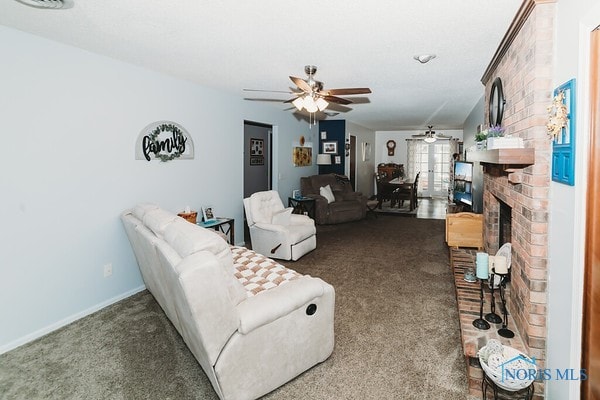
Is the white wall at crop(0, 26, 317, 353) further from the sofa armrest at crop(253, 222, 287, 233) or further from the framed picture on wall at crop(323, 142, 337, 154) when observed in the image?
the framed picture on wall at crop(323, 142, 337, 154)

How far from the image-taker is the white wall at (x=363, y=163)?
28.3 feet

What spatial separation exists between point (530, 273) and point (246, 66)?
9.66ft

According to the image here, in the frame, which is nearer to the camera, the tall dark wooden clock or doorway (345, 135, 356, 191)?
doorway (345, 135, 356, 191)

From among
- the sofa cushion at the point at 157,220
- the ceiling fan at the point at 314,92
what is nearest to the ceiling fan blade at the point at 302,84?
the ceiling fan at the point at 314,92

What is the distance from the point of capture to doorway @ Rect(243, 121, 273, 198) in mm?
6961

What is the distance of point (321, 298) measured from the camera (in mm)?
2143

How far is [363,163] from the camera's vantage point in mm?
9961

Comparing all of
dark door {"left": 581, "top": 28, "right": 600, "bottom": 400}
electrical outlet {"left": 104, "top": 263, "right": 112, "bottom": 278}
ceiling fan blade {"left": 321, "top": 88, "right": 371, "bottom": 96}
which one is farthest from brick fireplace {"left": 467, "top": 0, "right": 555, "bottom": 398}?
electrical outlet {"left": 104, "top": 263, "right": 112, "bottom": 278}

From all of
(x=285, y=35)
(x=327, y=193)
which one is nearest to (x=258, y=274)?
(x=285, y=35)

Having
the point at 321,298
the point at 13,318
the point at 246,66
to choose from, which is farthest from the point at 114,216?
the point at 321,298

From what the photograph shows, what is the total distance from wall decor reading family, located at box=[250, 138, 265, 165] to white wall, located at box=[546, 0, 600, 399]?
5843 millimetres

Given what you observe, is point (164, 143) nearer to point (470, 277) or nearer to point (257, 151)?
point (470, 277)

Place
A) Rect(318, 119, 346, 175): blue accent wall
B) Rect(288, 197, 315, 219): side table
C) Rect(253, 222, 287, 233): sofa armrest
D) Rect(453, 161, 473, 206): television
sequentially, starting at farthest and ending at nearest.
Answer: Rect(318, 119, 346, 175): blue accent wall → Rect(288, 197, 315, 219): side table → Rect(453, 161, 473, 206): television → Rect(253, 222, 287, 233): sofa armrest

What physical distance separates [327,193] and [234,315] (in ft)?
17.9
